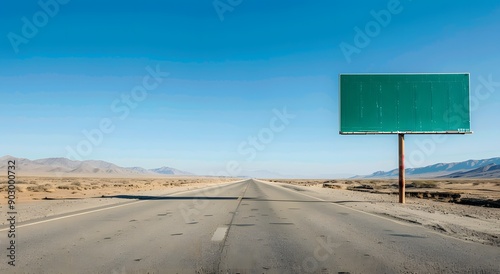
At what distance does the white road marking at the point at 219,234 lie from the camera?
9.52 m

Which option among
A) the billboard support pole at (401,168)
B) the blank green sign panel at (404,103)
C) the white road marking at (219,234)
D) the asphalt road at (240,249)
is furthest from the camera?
the billboard support pole at (401,168)

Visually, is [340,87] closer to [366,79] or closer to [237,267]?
[366,79]

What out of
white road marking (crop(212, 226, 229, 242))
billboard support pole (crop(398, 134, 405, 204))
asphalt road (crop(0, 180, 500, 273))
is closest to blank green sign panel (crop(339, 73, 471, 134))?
billboard support pole (crop(398, 134, 405, 204))

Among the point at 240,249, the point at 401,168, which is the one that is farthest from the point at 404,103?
the point at 240,249

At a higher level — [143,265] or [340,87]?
[340,87]

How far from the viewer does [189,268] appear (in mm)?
6504

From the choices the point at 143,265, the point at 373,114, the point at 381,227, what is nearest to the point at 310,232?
the point at 381,227

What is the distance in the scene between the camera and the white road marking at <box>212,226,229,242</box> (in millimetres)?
9516

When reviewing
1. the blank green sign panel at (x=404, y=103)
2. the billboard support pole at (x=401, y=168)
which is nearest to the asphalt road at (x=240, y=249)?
the billboard support pole at (x=401, y=168)

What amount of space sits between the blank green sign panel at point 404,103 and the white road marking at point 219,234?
55.5ft

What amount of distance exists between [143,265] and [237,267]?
152 cm

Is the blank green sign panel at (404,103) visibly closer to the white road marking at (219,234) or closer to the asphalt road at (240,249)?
the asphalt road at (240,249)

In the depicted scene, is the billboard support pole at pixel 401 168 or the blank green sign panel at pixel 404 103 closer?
the blank green sign panel at pixel 404 103

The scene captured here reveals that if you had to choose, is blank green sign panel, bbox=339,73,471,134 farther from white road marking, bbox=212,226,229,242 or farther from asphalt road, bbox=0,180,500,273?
white road marking, bbox=212,226,229,242
